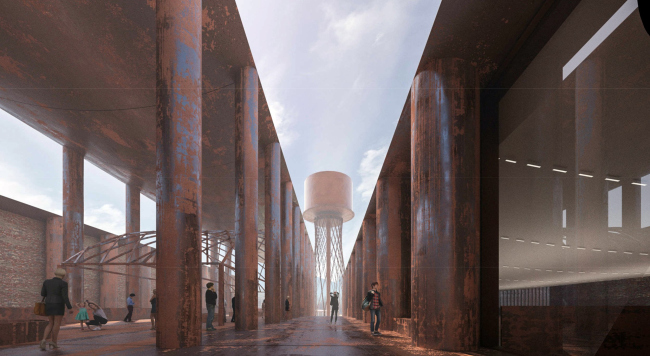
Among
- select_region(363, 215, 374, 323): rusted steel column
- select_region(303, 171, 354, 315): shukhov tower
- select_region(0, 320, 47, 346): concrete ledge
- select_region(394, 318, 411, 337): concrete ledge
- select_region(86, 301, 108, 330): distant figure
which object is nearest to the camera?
select_region(0, 320, 47, 346): concrete ledge

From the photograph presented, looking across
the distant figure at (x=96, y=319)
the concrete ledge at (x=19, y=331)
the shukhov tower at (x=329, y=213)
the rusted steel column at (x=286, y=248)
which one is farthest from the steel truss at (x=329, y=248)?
the concrete ledge at (x=19, y=331)

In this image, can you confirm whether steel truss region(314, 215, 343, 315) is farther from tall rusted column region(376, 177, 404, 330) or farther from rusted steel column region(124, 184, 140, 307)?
tall rusted column region(376, 177, 404, 330)

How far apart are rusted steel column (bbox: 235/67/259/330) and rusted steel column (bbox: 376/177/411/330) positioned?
5.02 metres

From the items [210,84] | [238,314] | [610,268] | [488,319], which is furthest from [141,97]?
[610,268]

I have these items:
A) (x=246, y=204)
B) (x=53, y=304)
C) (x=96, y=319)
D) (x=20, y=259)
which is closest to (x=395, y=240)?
(x=246, y=204)

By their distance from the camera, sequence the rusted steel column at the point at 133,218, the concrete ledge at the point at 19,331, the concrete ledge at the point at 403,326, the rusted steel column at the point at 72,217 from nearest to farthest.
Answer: the concrete ledge at the point at 19,331
the concrete ledge at the point at 403,326
the rusted steel column at the point at 72,217
the rusted steel column at the point at 133,218

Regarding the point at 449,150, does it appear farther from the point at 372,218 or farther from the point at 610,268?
the point at 372,218

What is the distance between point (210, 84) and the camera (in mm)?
13016

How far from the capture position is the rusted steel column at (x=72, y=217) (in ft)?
58.1

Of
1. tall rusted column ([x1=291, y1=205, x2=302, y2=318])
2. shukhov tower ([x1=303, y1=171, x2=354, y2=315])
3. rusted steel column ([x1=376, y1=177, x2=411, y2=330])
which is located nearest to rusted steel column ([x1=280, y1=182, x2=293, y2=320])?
tall rusted column ([x1=291, y1=205, x2=302, y2=318])

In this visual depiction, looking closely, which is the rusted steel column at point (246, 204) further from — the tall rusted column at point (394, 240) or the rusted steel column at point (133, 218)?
the rusted steel column at point (133, 218)

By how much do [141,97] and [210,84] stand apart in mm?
3150

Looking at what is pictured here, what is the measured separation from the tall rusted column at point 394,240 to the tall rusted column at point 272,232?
13.6 feet

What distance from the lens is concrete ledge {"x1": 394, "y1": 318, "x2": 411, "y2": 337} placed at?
990cm
